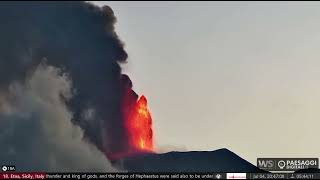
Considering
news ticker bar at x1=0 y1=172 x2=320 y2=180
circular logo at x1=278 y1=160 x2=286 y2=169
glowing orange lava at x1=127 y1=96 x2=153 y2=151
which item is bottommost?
news ticker bar at x1=0 y1=172 x2=320 y2=180

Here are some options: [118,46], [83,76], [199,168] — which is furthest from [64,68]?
[199,168]

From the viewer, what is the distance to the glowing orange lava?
39.3 metres

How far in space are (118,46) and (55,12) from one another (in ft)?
16.4

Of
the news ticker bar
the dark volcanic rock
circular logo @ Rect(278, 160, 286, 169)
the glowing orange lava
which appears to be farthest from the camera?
the glowing orange lava

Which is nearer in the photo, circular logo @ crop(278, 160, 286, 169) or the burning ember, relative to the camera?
circular logo @ crop(278, 160, 286, 169)

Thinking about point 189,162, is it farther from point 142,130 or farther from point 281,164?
point 281,164

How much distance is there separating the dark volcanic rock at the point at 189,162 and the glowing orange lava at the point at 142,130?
32.7 inches

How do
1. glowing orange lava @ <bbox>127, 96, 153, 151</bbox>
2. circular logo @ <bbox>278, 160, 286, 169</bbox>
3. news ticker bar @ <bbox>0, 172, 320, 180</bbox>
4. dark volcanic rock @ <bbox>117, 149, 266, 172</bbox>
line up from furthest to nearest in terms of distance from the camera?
glowing orange lava @ <bbox>127, 96, 153, 151</bbox>, circular logo @ <bbox>278, 160, 286, 169</bbox>, dark volcanic rock @ <bbox>117, 149, 266, 172</bbox>, news ticker bar @ <bbox>0, 172, 320, 180</bbox>

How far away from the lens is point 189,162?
36.8 m

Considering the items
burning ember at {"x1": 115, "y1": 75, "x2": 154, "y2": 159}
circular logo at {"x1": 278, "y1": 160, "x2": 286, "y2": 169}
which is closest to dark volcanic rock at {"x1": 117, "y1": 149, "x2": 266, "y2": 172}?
burning ember at {"x1": 115, "y1": 75, "x2": 154, "y2": 159}

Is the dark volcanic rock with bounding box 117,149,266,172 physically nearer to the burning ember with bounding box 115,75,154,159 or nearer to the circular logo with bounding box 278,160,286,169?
the burning ember with bounding box 115,75,154,159

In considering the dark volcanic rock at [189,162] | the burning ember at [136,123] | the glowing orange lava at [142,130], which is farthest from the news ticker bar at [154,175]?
the glowing orange lava at [142,130]

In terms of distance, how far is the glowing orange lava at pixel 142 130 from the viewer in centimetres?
3934

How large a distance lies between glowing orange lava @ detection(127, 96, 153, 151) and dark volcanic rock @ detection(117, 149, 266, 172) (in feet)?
2.73
